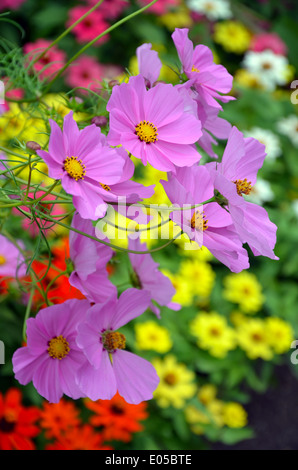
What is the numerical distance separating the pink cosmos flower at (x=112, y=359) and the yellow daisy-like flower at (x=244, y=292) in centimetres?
93

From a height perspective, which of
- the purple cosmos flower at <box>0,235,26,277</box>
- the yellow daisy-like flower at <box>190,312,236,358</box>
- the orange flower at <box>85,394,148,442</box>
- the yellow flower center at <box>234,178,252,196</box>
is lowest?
the yellow flower center at <box>234,178,252,196</box>

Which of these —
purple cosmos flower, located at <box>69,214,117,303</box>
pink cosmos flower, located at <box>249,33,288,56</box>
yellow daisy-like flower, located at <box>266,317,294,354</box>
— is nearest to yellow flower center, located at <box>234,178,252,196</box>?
purple cosmos flower, located at <box>69,214,117,303</box>

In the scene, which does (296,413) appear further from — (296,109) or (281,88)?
(281,88)

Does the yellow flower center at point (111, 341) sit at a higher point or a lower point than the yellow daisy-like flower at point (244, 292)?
lower

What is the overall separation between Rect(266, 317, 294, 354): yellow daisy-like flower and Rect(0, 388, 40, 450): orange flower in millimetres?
695

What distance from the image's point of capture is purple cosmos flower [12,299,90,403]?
378 millimetres

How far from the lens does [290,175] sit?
68.1 inches

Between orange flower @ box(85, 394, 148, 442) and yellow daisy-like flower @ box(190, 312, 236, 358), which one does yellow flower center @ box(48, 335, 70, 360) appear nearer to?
orange flower @ box(85, 394, 148, 442)

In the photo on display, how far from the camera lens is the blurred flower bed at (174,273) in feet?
2.26

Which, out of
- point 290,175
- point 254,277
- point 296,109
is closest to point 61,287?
point 254,277

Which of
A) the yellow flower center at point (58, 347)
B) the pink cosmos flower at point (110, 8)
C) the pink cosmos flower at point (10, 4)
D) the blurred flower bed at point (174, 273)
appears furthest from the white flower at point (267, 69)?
the yellow flower center at point (58, 347)

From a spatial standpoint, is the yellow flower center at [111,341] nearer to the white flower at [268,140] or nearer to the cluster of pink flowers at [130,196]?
the cluster of pink flowers at [130,196]

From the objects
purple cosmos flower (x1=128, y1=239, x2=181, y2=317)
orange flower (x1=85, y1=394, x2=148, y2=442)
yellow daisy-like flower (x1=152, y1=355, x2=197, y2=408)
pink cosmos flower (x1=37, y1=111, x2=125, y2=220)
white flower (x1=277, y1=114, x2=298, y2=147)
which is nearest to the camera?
pink cosmos flower (x1=37, y1=111, x2=125, y2=220)

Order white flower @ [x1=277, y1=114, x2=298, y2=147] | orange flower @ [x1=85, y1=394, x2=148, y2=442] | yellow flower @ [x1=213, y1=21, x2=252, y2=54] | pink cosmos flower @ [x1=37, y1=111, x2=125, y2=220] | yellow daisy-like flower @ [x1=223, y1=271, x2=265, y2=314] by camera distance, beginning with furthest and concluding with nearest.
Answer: yellow flower @ [x1=213, y1=21, x2=252, y2=54] < white flower @ [x1=277, y1=114, x2=298, y2=147] < yellow daisy-like flower @ [x1=223, y1=271, x2=265, y2=314] < orange flower @ [x1=85, y1=394, x2=148, y2=442] < pink cosmos flower @ [x1=37, y1=111, x2=125, y2=220]
